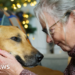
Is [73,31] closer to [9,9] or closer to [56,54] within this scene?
[56,54]

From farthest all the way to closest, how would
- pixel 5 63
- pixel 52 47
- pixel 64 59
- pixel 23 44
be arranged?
pixel 64 59
pixel 52 47
pixel 23 44
pixel 5 63

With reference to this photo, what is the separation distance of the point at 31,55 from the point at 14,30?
6.8 inches

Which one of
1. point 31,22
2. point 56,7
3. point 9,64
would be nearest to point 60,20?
point 56,7

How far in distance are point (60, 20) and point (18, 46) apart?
0.26 metres

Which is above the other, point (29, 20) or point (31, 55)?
point (29, 20)

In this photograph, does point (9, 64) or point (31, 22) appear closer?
point (9, 64)

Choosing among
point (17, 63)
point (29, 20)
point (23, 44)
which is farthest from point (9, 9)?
point (17, 63)

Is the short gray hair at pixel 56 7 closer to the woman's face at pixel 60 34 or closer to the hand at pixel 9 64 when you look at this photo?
the woman's face at pixel 60 34

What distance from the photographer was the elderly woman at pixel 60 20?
53 cm

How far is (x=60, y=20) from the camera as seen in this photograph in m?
0.55

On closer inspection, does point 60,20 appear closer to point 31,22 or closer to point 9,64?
point 31,22

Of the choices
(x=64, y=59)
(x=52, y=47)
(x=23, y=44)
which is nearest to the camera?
(x=23, y=44)

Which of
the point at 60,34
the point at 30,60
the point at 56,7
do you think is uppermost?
the point at 56,7

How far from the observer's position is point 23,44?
0.61 m
